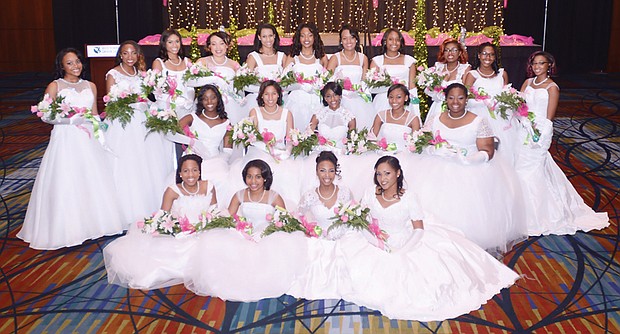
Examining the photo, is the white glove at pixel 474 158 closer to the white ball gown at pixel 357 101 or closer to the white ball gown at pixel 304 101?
the white ball gown at pixel 357 101

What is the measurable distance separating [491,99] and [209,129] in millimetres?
2738

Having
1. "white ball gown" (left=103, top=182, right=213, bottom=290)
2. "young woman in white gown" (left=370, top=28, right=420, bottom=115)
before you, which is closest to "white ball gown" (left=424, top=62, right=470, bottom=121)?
"young woman in white gown" (left=370, top=28, right=420, bottom=115)

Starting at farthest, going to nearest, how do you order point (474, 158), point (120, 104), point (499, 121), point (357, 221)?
point (499, 121) → point (120, 104) → point (474, 158) → point (357, 221)

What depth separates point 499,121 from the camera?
728 cm

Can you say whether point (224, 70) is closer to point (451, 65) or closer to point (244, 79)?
point (244, 79)

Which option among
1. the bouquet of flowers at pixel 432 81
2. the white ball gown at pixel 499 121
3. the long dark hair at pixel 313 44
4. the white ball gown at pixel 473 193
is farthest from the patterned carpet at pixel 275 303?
the long dark hair at pixel 313 44

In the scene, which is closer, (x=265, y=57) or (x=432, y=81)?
(x=432, y=81)

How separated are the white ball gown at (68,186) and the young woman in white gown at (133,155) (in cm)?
26

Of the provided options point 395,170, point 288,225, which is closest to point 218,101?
point 288,225

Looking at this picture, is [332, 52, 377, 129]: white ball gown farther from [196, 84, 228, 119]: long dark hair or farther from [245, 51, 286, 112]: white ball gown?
[196, 84, 228, 119]: long dark hair

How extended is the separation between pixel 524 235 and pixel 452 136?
1.11 metres

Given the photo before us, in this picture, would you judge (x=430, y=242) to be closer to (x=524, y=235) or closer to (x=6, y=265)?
(x=524, y=235)


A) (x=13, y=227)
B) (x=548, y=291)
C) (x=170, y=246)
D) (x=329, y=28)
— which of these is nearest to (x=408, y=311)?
(x=548, y=291)

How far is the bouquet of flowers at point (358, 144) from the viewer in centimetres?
656
